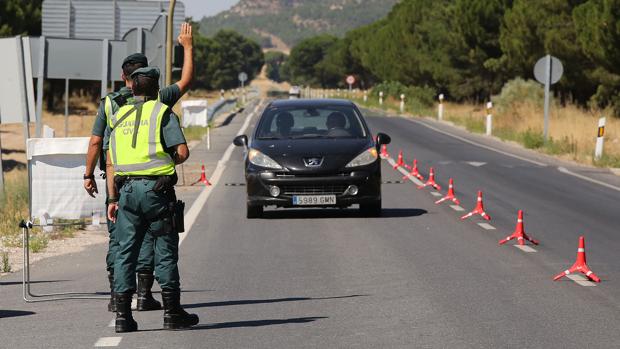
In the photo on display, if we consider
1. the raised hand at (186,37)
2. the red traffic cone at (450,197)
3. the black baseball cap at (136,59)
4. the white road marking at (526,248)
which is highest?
the raised hand at (186,37)

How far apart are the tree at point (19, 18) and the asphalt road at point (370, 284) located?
46622 millimetres

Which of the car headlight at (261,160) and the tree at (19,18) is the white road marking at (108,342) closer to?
the car headlight at (261,160)

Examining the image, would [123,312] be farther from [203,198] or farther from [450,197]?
[203,198]

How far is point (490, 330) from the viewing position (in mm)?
9086

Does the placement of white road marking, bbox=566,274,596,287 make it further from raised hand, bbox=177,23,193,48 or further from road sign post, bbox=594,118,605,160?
road sign post, bbox=594,118,605,160

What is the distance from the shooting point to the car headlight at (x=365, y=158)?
17781 millimetres

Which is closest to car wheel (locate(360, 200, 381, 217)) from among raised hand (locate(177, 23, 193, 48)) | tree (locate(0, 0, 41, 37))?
raised hand (locate(177, 23, 193, 48))

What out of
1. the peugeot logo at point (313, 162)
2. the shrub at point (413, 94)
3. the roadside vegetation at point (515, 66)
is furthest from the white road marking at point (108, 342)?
the shrub at point (413, 94)

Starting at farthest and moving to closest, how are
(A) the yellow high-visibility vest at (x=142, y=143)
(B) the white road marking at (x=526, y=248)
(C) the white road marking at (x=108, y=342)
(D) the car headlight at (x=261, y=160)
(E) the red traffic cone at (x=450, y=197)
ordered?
1. (E) the red traffic cone at (x=450, y=197)
2. (D) the car headlight at (x=261, y=160)
3. (B) the white road marking at (x=526, y=248)
4. (A) the yellow high-visibility vest at (x=142, y=143)
5. (C) the white road marking at (x=108, y=342)

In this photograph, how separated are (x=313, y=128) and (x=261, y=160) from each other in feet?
4.19

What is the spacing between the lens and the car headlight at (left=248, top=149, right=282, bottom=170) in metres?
17.8

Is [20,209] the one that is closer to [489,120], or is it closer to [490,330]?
[490,330]

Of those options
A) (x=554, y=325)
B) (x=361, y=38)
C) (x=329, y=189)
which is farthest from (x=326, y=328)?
(x=361, y=38)

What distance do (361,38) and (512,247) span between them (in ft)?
405
